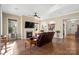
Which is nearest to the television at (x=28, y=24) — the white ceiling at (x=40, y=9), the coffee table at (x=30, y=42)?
the white ceiling at (x=40, y=9)

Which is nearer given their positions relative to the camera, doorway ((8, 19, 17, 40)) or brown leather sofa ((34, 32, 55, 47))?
doorway ((8, 19, 17, 40))

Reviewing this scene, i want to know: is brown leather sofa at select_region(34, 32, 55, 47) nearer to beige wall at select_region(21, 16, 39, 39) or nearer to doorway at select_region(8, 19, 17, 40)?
beige wall at select_region(21, 16, 39, 39)

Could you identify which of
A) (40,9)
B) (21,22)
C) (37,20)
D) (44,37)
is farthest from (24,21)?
(44,37)

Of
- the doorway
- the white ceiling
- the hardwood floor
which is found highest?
the white ceiling

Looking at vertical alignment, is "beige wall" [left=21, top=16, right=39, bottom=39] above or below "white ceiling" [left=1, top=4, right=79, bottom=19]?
below

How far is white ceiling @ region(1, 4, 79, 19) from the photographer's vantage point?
8.10 feet

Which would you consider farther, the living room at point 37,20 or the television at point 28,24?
the television at point 28,24

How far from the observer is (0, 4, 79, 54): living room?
249 cm

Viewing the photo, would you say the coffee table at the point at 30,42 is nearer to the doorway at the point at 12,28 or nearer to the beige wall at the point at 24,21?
the beige wall at the point at 24,21

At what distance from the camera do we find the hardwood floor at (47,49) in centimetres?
250

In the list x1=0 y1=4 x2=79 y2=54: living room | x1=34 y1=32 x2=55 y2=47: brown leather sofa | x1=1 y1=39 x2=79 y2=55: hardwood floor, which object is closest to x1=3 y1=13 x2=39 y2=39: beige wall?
x1=0 y1=4 x2=79 y2=54: living room

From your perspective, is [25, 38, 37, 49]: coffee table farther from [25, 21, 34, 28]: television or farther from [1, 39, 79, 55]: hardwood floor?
[25, 21, 34, 28]: television

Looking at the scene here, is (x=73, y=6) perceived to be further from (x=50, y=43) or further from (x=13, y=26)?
(x=13, y=26)

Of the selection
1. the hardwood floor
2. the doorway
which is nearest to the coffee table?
the hardwood floor
